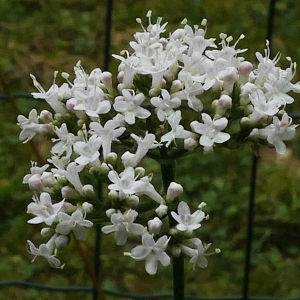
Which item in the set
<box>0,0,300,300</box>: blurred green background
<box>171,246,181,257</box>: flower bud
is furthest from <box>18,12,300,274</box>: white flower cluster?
<box>0,0,300,300</box>: blurred green background

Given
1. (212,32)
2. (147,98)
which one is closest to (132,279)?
(212,32)

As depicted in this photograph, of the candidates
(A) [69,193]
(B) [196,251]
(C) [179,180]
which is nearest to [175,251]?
(B) [196,251]

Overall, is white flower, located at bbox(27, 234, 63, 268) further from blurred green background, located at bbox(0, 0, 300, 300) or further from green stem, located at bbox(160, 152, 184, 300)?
blurred green background, located at bbox(0, 0, 300, 300)

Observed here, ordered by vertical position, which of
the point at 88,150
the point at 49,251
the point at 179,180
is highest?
the point at 88,150

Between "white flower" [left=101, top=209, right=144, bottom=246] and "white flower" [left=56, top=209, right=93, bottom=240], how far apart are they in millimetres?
26

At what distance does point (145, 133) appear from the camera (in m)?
0.85

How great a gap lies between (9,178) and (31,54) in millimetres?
→ 550

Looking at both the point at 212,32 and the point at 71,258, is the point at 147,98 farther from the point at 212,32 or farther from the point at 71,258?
the point at 212,32

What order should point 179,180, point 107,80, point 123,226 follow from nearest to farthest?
1. point 123,226
2. point 107,80
3. point 179,180

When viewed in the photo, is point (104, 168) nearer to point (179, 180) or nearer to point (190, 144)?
point (190, 144)

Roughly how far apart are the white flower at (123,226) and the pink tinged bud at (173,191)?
0.05 m

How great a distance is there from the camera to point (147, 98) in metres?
0.89

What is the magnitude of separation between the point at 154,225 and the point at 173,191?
5 centimetres

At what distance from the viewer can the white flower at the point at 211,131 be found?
0.81m
